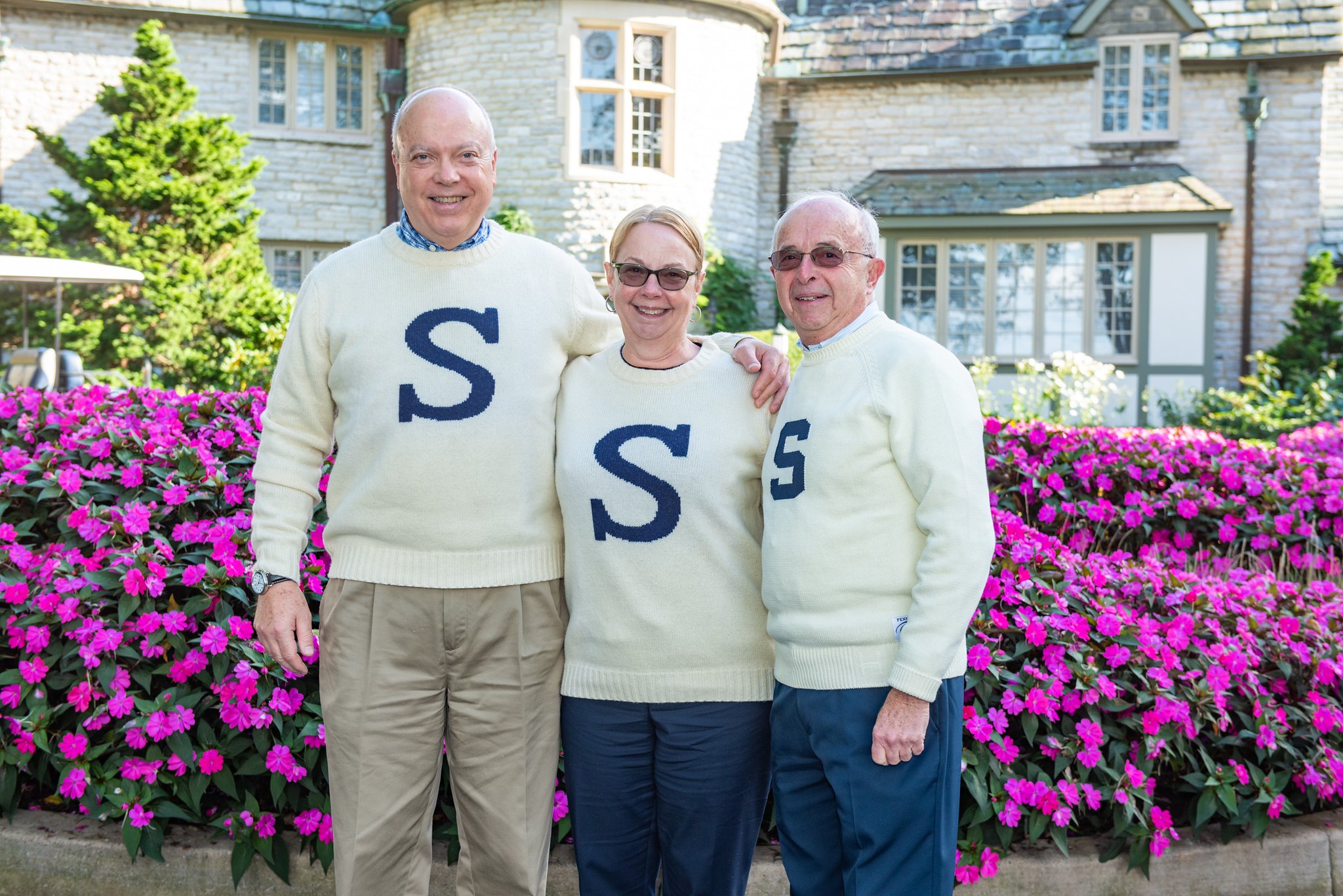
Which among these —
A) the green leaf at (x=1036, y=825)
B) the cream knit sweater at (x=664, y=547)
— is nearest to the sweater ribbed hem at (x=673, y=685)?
the cream knit sweater at (x=664, y=547)

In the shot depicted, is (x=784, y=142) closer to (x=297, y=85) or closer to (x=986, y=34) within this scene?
(x=986, y=34)

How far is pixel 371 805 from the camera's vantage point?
2.58 metres

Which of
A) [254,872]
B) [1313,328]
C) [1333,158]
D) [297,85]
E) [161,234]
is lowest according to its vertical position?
[254,872]

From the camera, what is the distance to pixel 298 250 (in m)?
15.9

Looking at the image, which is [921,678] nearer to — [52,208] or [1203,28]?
[52,208]

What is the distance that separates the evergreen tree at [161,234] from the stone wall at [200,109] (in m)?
1.49

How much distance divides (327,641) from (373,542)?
0.26 meters

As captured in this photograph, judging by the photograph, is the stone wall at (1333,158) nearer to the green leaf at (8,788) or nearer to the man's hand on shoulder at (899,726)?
the man's hand on shoulder at (899,726)

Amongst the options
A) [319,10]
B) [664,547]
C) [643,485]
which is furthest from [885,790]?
[319,10]

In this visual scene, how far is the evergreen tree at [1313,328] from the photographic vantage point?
45.6ft

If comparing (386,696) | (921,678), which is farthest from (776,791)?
(386,696)

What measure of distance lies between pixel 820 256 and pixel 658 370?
45 centimetres

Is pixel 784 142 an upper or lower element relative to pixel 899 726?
upper

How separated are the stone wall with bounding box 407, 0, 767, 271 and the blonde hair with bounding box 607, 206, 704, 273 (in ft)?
38.1
